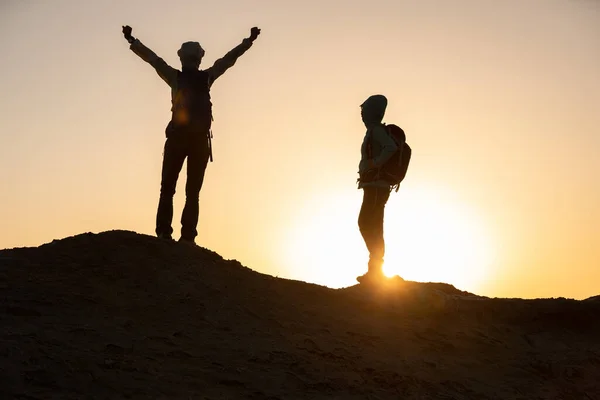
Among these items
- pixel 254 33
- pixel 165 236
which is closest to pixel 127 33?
pixel 254 33

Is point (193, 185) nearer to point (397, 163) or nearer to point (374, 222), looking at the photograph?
point (374, 222)

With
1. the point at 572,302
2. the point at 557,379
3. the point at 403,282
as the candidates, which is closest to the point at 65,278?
the point at 403,282

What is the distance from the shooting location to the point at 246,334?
7438mm

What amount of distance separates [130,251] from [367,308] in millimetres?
3000

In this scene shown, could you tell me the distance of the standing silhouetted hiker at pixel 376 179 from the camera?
9.80 meters

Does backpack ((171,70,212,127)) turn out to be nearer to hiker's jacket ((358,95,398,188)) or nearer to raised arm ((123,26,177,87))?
raised arm ((123,26,177,87))

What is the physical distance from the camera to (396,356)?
25.6 ft

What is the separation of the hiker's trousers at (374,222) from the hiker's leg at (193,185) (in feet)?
7.41

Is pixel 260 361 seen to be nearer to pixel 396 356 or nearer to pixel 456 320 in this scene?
pixel 396 356

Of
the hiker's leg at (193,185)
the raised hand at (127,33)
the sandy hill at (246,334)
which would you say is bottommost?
the sandy hill at (246,334)

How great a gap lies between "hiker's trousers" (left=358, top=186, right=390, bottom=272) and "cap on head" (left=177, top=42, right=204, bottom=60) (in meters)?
2.93

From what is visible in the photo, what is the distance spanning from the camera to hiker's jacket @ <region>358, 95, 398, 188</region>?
9672mm

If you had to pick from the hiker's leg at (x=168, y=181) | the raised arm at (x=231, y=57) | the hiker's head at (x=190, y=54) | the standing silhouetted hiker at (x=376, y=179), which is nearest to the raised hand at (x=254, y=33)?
the raised arm at (x=231, y=57)

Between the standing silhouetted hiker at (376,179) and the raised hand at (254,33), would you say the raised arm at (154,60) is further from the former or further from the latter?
the standing silhouetted hiker at (376,179)
